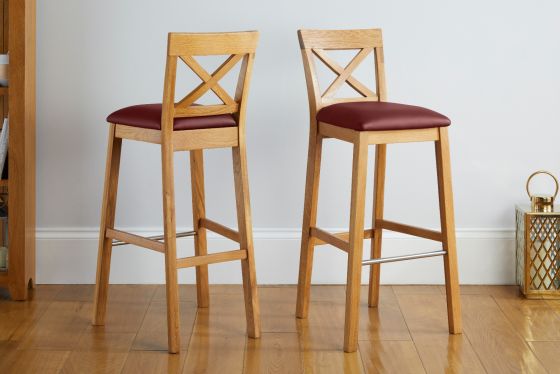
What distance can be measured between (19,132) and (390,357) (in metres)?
1.56

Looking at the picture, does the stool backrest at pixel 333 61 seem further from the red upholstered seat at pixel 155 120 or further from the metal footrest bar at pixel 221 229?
the metal footrest bar at pixel 221 229

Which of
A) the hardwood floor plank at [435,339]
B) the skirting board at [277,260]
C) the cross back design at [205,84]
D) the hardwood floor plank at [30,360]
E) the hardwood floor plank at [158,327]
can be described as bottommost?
the hardwood floor plank at [30,360]

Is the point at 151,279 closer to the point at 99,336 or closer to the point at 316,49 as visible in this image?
the point at 99,336

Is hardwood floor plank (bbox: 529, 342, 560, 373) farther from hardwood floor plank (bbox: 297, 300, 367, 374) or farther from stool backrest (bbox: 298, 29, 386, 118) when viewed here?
stool backrest (bbox: 298, 29, 386, 118)

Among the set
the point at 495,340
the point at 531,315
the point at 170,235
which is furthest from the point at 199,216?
the point at 531,315

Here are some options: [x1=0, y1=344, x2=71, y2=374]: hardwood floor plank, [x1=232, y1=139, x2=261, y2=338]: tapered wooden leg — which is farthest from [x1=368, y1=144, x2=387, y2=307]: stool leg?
[x1=0, y1=344, x2=71, y2=374]: hardwood floor plank

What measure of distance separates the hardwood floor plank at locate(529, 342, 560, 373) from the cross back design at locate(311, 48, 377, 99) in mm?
1022

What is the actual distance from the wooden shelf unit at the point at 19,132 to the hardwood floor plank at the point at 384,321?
126 cm

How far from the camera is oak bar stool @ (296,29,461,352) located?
285 cm

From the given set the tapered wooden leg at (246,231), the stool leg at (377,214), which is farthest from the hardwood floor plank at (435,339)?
the tapered wooden leg at (246,231)

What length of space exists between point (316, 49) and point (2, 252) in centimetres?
140

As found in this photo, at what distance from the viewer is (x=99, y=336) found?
3.02 meters

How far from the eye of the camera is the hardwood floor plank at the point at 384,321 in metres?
3.05

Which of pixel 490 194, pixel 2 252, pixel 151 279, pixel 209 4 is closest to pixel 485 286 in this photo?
pixel 490 194
